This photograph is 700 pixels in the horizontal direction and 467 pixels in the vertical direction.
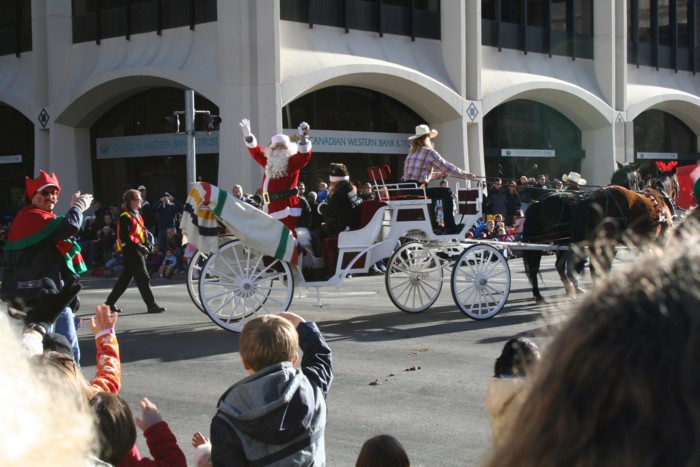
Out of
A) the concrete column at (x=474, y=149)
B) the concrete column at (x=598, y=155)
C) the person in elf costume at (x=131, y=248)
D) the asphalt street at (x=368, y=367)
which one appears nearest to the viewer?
the asphalt street at (x=368, y=367)

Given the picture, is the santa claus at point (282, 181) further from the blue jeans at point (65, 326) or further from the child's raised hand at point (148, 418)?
the child's raised hand at point (148, 418)

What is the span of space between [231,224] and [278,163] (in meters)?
1.47

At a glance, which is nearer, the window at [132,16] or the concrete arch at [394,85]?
the concrete arch at [394,85]

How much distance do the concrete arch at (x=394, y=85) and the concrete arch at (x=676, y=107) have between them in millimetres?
9648

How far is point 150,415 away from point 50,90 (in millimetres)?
26502

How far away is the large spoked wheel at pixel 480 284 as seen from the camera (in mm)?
11211

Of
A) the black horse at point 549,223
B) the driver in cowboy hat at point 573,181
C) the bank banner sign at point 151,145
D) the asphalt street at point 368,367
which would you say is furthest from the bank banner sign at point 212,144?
the black horse at point 549,223

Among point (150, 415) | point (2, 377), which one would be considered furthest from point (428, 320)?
point (2, 377)

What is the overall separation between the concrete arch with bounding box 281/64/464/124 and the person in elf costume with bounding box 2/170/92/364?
655 inches

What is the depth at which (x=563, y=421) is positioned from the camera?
0.97 meters

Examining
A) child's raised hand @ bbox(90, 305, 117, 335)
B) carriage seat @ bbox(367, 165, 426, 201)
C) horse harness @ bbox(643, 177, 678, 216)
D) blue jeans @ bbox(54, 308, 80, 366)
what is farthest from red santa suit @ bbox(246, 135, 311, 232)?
child's raised hand @ bbox(90, 305, 117, 335)

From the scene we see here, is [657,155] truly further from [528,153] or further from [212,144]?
[212,144]

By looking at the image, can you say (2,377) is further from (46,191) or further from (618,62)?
(618,62)

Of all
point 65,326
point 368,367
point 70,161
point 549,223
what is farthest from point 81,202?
point 70,161
